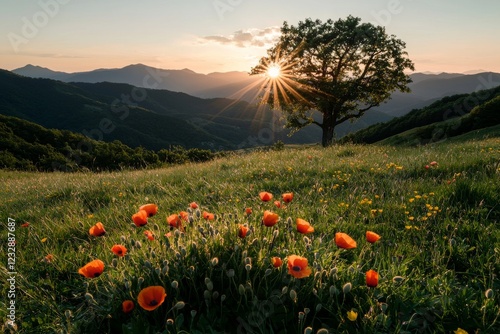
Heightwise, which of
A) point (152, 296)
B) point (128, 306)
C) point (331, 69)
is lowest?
point (128, 306)

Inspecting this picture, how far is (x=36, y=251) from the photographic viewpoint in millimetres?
3963

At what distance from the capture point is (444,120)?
144 ft

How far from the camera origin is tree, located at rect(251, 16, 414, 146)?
102ft

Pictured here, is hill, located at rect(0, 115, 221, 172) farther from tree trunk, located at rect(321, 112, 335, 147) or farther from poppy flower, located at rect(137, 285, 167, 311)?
poppy flower, located at rect(137, 285, 167, 311)

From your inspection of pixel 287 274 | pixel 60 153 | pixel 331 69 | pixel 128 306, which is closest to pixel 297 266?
pixel 287 274

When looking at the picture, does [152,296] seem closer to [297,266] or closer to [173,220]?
[297,266]

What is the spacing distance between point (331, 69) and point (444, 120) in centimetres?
2193

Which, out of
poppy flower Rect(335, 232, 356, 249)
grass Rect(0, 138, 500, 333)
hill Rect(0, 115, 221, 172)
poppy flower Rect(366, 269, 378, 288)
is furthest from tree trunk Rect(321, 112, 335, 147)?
poppy flower Rect(366, 269, 378, 288)

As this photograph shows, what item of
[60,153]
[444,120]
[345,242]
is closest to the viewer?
[345,242]

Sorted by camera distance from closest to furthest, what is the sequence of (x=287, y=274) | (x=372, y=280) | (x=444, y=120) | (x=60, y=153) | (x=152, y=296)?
(x=152, y=296)
(x=372, y=280)
(x=287, y=274)
(x=444, y=120)
(x=60, y=153)

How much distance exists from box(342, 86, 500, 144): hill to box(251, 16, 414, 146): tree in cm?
517

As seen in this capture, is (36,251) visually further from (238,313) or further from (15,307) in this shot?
(238,313)

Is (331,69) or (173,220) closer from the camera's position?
(173,220)

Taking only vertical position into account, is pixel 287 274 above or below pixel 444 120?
below
